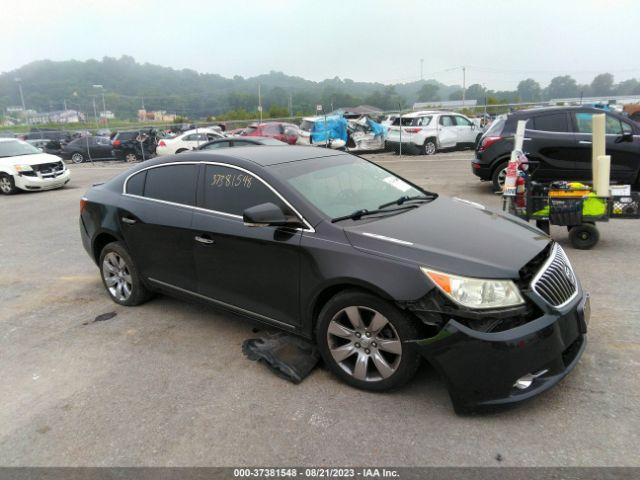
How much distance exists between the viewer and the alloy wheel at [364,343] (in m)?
3.05

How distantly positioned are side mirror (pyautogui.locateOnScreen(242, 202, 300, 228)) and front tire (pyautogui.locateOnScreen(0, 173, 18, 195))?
13.4 meters

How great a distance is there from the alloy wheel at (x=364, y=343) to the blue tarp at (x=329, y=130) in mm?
17626

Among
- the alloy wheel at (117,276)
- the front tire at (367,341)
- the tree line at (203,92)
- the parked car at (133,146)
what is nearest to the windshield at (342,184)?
the front tire at (367,341)

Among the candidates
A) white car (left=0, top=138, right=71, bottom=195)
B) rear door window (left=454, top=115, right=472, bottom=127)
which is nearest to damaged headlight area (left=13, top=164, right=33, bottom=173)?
white car (left=0, top=138, right=71, bottom=195)

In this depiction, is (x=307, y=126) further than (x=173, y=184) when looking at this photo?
Yes

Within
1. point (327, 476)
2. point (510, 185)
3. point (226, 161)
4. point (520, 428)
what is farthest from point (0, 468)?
point (510, 185)

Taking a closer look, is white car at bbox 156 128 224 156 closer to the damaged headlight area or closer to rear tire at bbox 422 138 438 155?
the damaged headlight area

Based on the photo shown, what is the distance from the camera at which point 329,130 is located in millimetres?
20469

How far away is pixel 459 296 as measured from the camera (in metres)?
2.81

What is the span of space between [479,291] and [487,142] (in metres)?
7.79

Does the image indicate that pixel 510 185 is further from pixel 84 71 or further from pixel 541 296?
pixel 84 71

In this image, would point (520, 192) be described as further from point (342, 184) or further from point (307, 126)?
point (307, 126)

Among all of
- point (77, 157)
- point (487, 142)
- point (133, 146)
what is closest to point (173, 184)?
point (487, 142)

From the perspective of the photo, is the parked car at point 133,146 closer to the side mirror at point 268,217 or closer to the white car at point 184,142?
the white car at point 184,142
